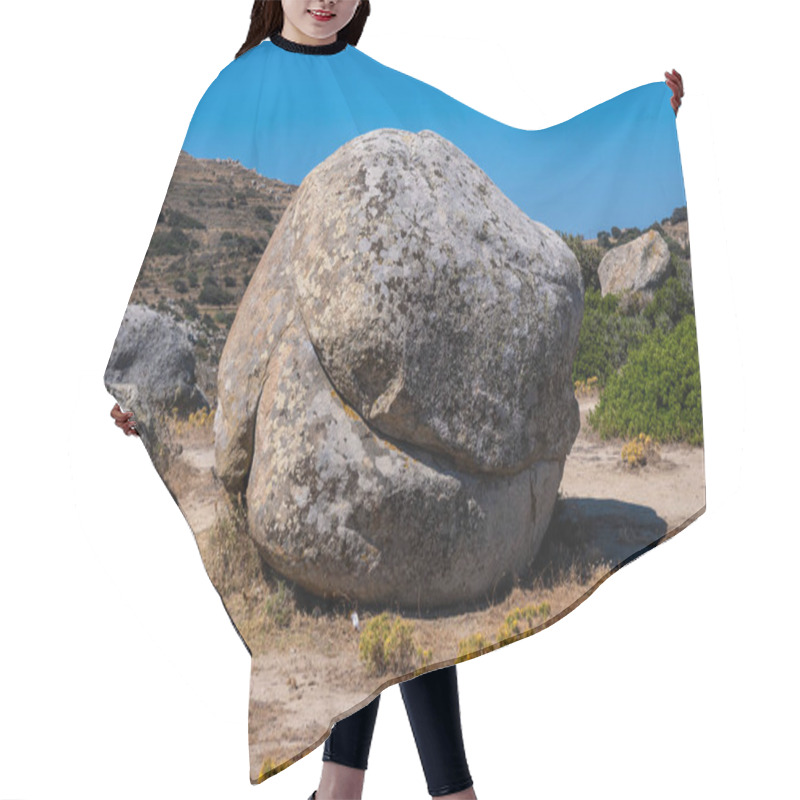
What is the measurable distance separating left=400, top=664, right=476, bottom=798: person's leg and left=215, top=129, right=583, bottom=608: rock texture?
501mm

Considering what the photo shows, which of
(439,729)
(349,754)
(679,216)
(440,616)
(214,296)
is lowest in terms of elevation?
(349,754)

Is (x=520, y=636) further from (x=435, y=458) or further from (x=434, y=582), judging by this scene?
(x=435, y=458)

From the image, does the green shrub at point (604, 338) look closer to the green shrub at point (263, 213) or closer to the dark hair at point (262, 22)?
the green shrub at point (263, 213)

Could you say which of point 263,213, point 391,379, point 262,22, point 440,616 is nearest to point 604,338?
point 391,379

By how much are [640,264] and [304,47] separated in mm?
1462

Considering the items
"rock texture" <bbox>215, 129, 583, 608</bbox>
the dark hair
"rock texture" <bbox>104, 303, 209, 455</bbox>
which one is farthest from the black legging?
the dark hair

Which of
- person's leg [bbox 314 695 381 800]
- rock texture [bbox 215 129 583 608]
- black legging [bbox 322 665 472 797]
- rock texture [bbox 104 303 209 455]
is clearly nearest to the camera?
rock texture [bbox 215 129 583 608]

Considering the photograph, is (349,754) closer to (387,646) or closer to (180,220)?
(387,646)

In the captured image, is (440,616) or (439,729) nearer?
(440,616)

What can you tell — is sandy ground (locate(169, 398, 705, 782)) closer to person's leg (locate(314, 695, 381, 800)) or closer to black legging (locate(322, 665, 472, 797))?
black legging (locate(322, 665, 472, 797))

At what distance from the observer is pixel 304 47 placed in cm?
494

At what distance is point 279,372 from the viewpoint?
15.4ft

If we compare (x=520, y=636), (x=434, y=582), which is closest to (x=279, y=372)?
(x=434, y=582)

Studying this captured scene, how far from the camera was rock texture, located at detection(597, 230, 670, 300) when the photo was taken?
4.96 meters
